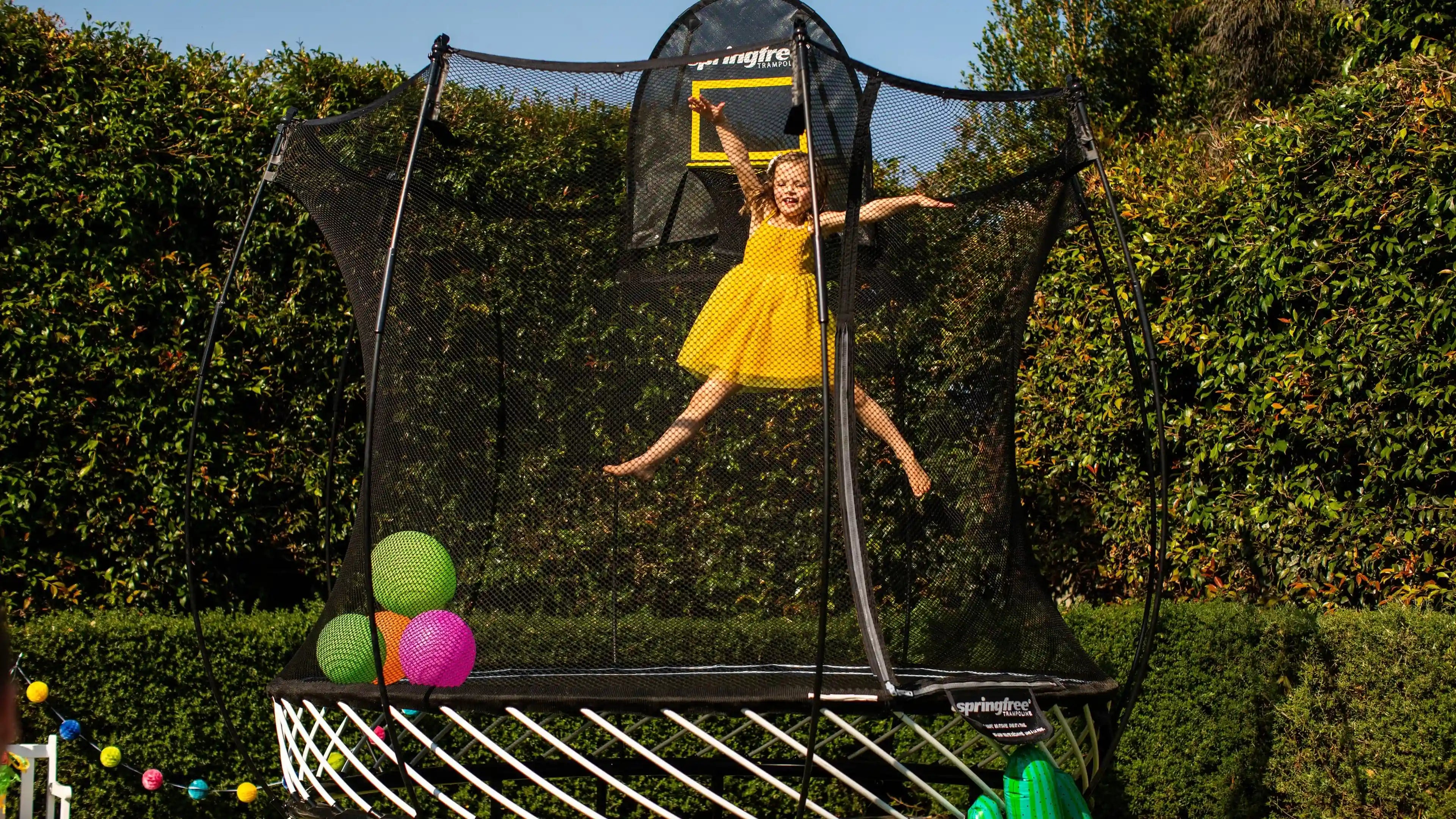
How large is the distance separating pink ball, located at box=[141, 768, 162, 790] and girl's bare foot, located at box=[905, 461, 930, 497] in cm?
259

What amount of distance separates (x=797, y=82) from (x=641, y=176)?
0.62 m

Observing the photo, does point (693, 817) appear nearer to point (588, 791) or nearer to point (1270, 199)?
point (588, 791)

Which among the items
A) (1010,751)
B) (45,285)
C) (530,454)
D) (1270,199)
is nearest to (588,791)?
(530,454)

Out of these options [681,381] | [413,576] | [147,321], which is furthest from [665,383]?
[147,321]

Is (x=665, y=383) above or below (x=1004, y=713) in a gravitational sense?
above

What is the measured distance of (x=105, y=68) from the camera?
15.1 feet

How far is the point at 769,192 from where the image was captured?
2.84 meters

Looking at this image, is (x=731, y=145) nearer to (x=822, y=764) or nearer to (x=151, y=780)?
(x=822, y=764)

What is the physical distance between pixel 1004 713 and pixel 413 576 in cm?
140

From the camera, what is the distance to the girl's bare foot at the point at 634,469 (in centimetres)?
288

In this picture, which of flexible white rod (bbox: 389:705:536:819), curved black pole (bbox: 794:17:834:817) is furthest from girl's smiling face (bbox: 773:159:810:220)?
flexible white rod (bbox: 389:705:536:819)

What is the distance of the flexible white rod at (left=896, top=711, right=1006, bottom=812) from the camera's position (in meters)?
2.28

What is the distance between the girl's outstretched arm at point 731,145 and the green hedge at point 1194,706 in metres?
2.09

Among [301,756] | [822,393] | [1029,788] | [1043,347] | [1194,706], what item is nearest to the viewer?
[822,393]
